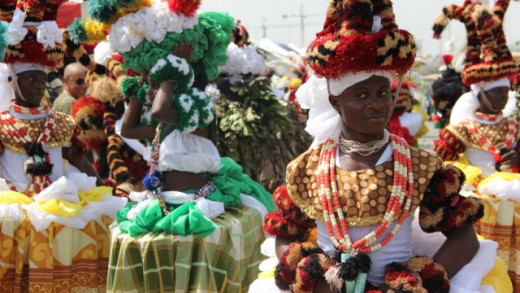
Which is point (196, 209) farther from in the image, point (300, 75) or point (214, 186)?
point (300, 75)

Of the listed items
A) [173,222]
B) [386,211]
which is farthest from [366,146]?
[173,222]

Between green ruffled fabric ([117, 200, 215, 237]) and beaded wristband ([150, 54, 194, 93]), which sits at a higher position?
beaded wristband ([150, 54, 194, 93])

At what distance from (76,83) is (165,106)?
3529 millimetres

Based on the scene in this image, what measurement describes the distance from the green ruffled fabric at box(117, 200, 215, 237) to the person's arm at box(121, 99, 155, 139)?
61 centimetres

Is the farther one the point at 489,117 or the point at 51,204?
the point at 489,117

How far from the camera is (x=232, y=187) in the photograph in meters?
4.92

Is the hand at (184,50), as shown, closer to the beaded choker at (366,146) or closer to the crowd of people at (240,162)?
the crowd of people at (240,162)

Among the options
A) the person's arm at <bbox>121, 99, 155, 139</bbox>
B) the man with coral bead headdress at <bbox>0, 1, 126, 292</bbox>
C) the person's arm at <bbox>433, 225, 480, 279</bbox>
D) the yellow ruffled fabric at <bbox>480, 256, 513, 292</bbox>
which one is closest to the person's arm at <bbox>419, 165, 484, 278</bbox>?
the person's arm at <bbox>433, 225, 480, 279</bbox>

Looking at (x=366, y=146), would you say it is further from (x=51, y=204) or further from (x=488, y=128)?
(x=488, y=128)

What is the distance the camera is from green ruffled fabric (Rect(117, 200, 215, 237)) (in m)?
4.36

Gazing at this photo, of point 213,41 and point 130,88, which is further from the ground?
point 213,41

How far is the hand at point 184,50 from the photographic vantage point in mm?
4660

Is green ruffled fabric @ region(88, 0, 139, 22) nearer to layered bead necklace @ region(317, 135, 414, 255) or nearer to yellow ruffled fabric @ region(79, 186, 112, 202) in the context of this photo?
yellow ruffled fabric @ region(79, 186, 112, 202)

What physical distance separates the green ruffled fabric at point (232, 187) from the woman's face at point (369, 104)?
201cm
